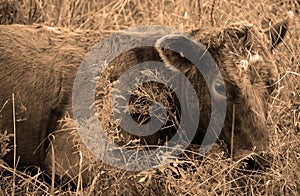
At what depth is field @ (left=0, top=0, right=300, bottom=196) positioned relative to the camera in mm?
3994

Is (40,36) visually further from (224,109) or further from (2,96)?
(224,109)

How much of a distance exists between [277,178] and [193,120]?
1.99 ft

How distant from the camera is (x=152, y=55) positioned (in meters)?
4.45

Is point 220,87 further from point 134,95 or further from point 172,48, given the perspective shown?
point 134,95

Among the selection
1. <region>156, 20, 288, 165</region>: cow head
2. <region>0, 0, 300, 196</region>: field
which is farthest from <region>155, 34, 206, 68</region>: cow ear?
<region>0, 0, 300, 196</region>: field

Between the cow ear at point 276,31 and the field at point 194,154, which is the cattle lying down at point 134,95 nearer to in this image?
the field at point 194,154

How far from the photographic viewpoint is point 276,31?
16.1 ft

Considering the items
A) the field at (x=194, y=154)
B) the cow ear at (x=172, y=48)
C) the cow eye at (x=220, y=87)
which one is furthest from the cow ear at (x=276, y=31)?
the cow ear at (x=172, y=48)

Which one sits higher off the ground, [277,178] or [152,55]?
[152,55]

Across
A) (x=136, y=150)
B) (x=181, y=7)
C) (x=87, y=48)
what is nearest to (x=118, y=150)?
(x=136, y=150)

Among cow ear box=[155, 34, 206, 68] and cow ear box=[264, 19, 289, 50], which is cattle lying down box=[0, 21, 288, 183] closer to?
cow ear box=[155, 34, 206, 68]

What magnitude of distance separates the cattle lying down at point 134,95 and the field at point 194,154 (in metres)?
0.14

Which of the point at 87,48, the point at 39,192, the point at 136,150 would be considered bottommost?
the point at 39,192

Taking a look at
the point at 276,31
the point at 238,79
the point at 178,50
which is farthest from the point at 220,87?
the point at 276,31
